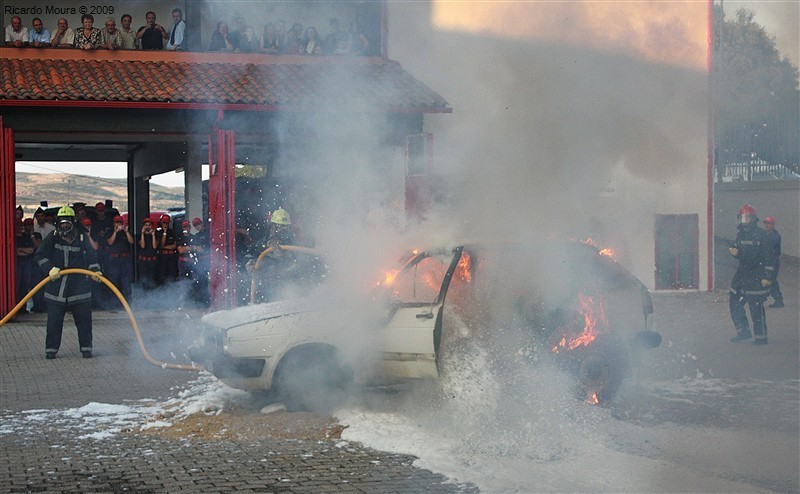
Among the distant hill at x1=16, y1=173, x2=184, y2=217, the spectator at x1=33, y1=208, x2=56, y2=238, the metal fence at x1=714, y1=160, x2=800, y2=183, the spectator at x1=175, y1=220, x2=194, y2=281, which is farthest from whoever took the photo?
the distant hill at x1=16, y1=173, x2=184, y2=217

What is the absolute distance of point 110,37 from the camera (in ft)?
54.9

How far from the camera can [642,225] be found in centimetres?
1758

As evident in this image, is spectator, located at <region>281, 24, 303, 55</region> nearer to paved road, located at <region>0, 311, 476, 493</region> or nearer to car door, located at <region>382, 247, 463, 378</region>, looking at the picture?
paved road, located at <region>0, 311, 476, 493</region>

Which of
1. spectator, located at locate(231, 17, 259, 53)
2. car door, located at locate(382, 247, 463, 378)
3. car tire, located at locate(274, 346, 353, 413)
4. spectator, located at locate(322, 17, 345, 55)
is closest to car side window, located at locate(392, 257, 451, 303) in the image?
car door, located at locate(382, 247, 463, 378)

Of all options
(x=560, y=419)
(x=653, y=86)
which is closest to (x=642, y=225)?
(x=653, y=86)

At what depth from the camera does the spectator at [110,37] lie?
54.7 feet

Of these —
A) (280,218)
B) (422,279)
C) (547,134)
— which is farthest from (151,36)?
(422,279)

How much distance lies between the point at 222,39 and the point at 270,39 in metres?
1.88

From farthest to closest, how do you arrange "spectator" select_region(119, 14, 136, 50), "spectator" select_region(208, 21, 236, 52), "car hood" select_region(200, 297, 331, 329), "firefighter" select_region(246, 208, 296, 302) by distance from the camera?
"spectator" select_region(119, 14, 136, 50), "spectator" select_region(208, 21, 236, 52), "firefighter" select_region(246, 208, 296, 302), "car hood" select_region(200, 297, 331, 329)

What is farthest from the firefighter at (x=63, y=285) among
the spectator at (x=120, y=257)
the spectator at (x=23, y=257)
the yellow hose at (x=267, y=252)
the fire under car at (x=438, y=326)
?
the spectator at (x=120, y=257)

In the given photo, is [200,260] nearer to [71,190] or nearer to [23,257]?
[23,257]

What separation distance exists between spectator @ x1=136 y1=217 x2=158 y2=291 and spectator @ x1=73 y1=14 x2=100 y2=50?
320cm

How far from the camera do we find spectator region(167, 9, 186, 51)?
16578 mm

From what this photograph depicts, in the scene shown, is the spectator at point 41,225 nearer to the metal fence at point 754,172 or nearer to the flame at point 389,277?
the flame at point 389,277
